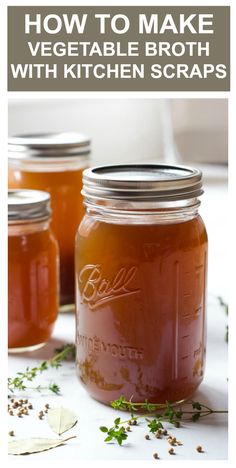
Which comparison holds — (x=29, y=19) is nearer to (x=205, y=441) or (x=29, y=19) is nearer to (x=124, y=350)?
(x=124, y=350)

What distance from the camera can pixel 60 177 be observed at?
1.43 m

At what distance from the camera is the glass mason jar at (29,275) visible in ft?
4.05

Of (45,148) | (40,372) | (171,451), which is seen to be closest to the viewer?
(171,451)

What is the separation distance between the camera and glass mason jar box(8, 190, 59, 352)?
4.05 feet

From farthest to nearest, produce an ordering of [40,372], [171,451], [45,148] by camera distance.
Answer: [45,148] < [40,372] < [171,451]

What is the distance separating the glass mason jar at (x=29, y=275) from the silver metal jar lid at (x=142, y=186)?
20 cm

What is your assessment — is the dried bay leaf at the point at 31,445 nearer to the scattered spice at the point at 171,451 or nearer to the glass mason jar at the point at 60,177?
the scattered spice at the point at 171,451

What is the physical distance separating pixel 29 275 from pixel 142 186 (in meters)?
0.33

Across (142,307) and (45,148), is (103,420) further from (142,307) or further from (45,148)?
(45,148)

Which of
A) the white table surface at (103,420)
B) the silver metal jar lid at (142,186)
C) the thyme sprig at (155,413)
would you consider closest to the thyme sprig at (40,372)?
the white table surface at (103,420)

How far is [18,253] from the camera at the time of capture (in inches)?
48.6

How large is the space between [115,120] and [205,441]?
1651 millimetres

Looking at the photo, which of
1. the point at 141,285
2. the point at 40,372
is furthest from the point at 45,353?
the point at 141,285

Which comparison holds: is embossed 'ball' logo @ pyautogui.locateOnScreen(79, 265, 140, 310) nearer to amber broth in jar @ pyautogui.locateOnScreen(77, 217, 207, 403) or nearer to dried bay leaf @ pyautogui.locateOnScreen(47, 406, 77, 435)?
amber broth in jar @ pyautogui.locateOnScreen(77, 217, 207, 403)
